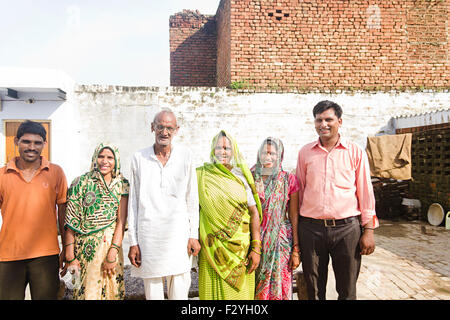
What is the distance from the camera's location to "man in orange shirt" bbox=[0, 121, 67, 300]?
6.93ft

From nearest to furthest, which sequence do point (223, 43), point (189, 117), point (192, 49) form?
point (189, 117) < point (223, 43) < point (192, 49)

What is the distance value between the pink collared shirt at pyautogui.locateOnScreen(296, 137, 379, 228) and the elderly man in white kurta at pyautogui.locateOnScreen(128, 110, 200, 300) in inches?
35.8

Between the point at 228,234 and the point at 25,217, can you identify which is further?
the point at 228,234

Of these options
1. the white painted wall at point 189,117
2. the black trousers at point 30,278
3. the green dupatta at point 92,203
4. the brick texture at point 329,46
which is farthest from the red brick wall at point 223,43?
the black trousers at point 30,278

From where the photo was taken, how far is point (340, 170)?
7.66ft

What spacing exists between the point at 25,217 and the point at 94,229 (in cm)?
48

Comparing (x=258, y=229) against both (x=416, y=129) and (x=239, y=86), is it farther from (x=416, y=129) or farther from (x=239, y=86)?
(x=416, y=129)

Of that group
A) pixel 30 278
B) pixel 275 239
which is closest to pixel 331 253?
pixel 275 239

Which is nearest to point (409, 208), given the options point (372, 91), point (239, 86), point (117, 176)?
point (372, 91)

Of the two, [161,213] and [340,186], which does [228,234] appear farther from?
[340,186]

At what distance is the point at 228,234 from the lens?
2.28m

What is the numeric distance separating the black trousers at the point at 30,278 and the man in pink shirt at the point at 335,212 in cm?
188

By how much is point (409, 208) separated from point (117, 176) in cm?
705
